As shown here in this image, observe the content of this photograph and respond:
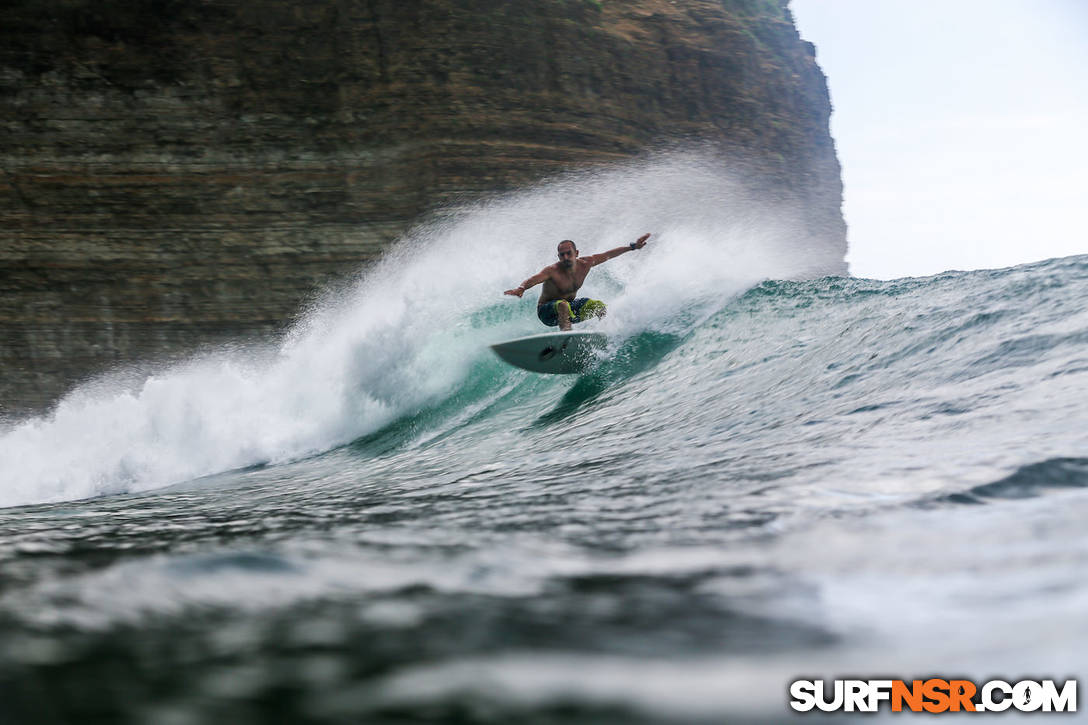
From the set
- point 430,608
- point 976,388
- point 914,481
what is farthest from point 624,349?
point 430,608

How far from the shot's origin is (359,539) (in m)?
2.19

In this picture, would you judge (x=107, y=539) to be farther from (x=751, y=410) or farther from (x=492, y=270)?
(x=492, y=270)

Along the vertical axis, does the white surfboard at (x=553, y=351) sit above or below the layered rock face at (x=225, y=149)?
below

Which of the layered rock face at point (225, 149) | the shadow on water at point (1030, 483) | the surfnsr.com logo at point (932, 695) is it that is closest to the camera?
the surfnsr.com logo at point (932, 695)

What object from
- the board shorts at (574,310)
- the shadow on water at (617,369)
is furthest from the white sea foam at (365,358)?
the board shorts at (574,310)

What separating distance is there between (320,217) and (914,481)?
13.4m

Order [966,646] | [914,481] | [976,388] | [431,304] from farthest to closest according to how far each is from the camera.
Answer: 1. [431,304]
2. [976,388]
3. [914,481]
4. [966,646]

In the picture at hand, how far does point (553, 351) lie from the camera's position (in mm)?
6984

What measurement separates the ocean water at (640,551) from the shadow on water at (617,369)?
82 mm

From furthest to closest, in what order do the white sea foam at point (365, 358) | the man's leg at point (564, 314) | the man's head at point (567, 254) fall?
1. the white sea foam at point (365, 358)
2. the man's head at point (567, 254)
3. the man's leg at point (564, 314)

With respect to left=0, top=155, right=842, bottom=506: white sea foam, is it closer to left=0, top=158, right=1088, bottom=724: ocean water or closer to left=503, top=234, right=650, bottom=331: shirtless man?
left=503, top=234, right=650, bottom=331: shirtless man

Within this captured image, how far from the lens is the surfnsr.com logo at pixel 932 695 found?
0.96 metres

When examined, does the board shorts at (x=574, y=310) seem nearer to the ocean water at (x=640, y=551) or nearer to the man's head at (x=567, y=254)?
the man's head at (x=567, y=254)

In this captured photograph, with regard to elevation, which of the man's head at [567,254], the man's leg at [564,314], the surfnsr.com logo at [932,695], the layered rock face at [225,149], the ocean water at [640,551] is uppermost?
the layered rock face at [225,149]
